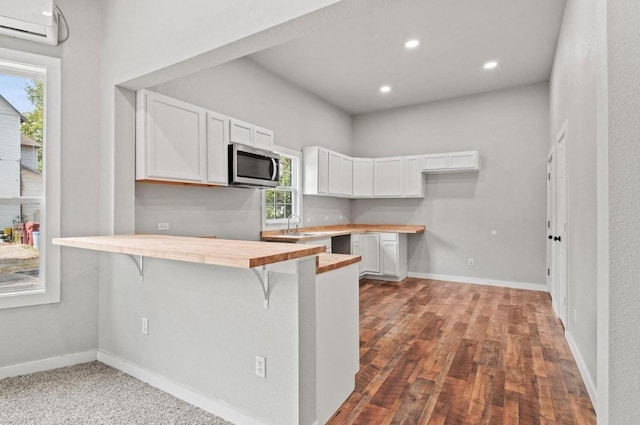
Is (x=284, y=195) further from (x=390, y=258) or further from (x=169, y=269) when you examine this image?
(x=169, y=269)

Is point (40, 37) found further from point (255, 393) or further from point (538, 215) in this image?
point (538, 215)

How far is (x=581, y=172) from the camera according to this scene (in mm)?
2525

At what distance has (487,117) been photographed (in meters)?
5.57

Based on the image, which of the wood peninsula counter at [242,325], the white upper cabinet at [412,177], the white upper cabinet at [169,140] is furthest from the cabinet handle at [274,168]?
the white upper cabinet at [412,177]

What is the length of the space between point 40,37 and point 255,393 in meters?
2.98

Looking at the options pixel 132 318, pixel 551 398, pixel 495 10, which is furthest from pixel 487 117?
pixel 132 318

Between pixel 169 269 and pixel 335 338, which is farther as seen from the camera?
pixel 169 269

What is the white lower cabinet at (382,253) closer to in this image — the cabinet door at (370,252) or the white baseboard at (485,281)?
the cabinet door at (370,252)

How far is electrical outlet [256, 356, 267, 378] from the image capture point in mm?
1862

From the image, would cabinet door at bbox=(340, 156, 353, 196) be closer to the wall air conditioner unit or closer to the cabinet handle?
the cabinet handle

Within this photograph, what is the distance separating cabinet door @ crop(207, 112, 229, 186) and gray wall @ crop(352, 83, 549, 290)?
3.82m

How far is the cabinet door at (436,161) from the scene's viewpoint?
18.4 ft

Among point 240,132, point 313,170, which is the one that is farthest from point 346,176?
point 240,132

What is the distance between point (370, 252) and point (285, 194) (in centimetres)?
183
